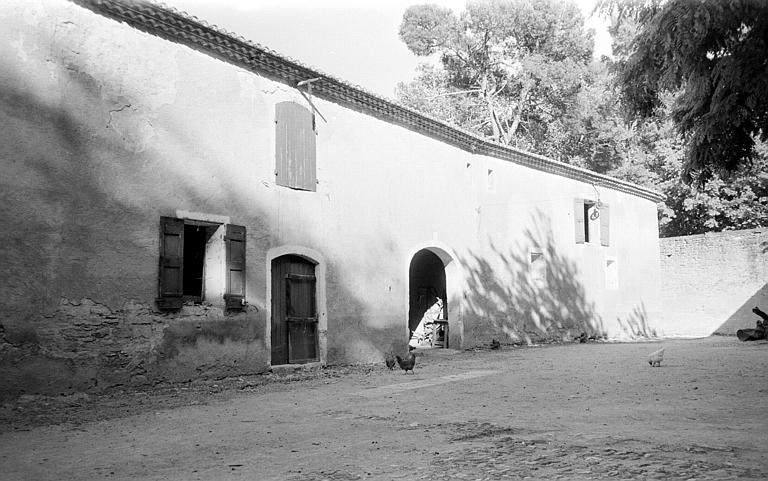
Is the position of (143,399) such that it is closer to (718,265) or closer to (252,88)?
(252,88)

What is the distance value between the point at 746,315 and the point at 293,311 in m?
17.7

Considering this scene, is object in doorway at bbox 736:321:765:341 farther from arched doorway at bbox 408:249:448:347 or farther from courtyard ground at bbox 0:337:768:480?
arched doorway at bbox 408:249:448:347

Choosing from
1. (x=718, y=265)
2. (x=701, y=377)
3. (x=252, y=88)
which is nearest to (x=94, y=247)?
(x=252, y=88)

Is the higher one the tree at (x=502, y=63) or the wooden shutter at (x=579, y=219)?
the tree at (x=502, y=63)

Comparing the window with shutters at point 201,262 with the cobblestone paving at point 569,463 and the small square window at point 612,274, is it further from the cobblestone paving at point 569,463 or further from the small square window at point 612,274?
the small square window at point 612,274

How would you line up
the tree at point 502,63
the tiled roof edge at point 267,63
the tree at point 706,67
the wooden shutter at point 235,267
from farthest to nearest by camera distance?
the tree at point 502,63
the wooden shutter at point 235,267
the tiled roof edge at point 267,63
the tree at point 706,67

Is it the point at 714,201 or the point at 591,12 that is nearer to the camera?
the point at 591,12

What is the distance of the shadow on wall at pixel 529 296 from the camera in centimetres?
1567

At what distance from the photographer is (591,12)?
19.8 ft

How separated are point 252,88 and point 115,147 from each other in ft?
9.17

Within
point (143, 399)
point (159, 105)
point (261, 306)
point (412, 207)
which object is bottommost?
point (143, 399)

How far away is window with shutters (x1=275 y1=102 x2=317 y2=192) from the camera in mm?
11102

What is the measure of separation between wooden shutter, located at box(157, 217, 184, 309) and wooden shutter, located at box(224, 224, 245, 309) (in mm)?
795

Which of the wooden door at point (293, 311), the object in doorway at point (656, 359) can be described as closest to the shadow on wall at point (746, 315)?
the object in doorway at point (656, 359)
